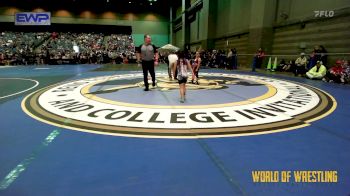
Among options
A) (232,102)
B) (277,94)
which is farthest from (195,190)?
(277,94)

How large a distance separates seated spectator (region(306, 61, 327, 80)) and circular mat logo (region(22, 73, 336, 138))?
4.63m

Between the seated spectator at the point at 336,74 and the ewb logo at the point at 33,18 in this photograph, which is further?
the ewb logo at the point at 33,18

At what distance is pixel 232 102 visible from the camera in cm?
582

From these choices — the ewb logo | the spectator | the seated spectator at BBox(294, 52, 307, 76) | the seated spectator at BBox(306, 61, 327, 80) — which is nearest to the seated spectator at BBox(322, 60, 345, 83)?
the seated spectator at BBox(306, 61, 327, 80)

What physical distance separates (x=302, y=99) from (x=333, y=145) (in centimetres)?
321

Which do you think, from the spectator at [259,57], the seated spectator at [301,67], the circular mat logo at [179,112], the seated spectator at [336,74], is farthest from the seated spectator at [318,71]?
the spectator at [259,57]

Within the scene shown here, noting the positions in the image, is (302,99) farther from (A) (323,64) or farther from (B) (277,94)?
(A) (323,64)

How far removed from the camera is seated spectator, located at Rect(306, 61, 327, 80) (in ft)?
35.4

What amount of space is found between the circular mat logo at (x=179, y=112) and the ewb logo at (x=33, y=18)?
25.4 meters

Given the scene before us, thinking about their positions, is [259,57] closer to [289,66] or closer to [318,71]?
[289,66]

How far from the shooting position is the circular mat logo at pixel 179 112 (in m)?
3.87

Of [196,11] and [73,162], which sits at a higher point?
[196,11]

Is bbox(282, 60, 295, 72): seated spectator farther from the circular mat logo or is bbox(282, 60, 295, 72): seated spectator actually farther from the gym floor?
the gym floor

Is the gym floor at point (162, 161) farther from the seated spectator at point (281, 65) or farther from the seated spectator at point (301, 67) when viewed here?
the seated spectator at point (281, 65)
